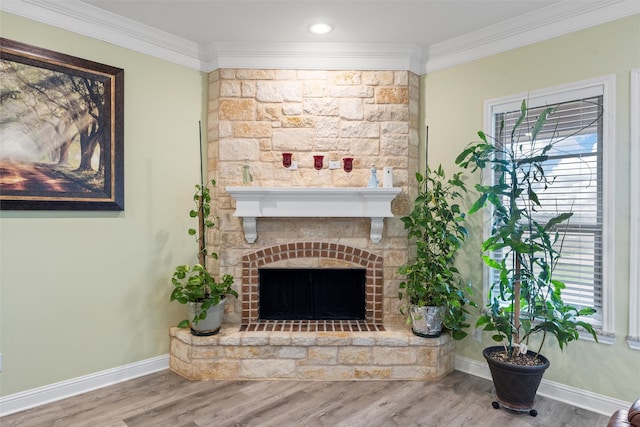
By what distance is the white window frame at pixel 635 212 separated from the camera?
2.26m

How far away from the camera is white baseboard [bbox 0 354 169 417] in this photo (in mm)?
2361

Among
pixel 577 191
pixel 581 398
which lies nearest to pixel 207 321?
pixel 581 398

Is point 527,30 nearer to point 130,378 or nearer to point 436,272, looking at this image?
point 436,272

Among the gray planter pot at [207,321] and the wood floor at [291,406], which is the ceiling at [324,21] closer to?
the gray planter pot at [207,321]

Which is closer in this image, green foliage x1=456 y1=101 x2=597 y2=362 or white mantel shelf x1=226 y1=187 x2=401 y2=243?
green foliage x1=456 y1=101 x2=597 y2=362

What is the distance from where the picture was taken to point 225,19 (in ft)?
8.92

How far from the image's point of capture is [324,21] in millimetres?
2727

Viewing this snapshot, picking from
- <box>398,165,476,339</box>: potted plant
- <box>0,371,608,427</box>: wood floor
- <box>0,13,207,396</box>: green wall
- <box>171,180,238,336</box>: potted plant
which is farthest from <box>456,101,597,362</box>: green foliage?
<box>0,13,207,396</box>: green wall

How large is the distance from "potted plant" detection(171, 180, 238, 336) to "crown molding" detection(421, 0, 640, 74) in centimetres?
222

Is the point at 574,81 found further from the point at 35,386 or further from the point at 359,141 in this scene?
the point at 35,386

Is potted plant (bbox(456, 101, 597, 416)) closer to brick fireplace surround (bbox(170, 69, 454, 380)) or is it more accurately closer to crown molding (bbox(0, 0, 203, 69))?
brick fireplace surround (bbox(170, 69, 454, 380))

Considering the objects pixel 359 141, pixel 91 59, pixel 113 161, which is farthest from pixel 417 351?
pixel 91 59

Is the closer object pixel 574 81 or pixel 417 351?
pixel 574 81

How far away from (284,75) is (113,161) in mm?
1525
